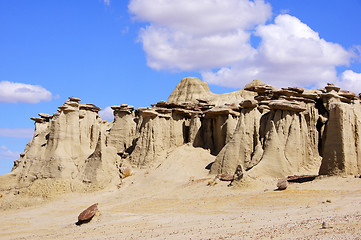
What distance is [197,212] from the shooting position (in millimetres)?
20984

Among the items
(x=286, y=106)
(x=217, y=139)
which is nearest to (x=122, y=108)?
(x=217, y=139)

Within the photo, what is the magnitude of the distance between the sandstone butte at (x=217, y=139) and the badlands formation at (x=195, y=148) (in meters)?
0.06

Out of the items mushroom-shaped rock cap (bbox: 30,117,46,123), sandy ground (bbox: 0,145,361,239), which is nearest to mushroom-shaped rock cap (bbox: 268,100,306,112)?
sandy ground (bbox: 0,145,361,239)

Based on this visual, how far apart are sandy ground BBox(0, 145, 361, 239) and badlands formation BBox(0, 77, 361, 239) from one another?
8.1 inches

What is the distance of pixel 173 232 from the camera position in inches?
687

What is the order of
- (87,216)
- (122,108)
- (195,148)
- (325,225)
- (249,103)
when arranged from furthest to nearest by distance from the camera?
(122,108) → (195,148) → (249,103) → (87,216) → (325,225)

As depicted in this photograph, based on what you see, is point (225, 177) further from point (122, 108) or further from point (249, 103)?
point (122, 108)

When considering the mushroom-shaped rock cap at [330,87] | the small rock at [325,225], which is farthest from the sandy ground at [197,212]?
the mushroom-shaped rock cap at [330,87]

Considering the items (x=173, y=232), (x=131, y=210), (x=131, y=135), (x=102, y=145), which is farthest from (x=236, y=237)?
(x=131, y=135)

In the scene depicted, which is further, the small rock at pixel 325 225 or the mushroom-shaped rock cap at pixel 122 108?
the mushroom-shaped rock cap at pixel 122 108

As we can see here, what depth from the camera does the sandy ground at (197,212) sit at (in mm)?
15852

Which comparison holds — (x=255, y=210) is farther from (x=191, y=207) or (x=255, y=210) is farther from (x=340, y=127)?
(x=340, y=127)

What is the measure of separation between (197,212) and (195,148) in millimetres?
12460

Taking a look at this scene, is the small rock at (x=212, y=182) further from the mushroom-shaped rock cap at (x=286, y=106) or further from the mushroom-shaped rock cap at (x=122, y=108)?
the mushroom-shaped rock cap at (x=122, y=108)
